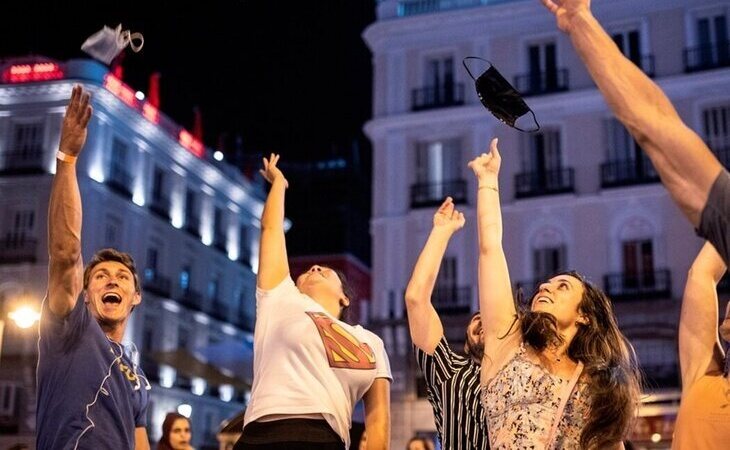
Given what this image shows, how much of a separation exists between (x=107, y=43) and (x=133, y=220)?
29366 millimetres

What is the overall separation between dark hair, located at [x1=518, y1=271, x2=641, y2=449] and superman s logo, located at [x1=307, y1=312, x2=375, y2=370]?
0.78m

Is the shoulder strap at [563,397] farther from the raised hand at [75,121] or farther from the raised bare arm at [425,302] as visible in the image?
the raised hand at [75,121]

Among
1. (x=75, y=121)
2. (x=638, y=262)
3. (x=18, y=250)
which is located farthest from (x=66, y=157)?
(x=18, y=250)

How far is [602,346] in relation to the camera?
11.0 feet

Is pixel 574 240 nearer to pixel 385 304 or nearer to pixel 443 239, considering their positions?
pixel 385 304

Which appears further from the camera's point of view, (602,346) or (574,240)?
(574,240)

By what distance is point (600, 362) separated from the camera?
326 centimetres

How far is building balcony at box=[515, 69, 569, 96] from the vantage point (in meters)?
25.2

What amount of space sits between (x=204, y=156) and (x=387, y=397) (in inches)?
1358

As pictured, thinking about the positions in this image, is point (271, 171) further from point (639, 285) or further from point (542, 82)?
point (542, 82)

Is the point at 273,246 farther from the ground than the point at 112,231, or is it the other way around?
the point at 112,231

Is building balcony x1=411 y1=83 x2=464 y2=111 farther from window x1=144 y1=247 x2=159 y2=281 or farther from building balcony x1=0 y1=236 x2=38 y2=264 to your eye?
building balcony x1=0 y1=236 x2=38 y2=264

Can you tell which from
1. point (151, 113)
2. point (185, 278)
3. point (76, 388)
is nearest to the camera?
point (76, 388)

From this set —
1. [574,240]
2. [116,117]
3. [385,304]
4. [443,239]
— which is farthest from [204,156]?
[443,239]
